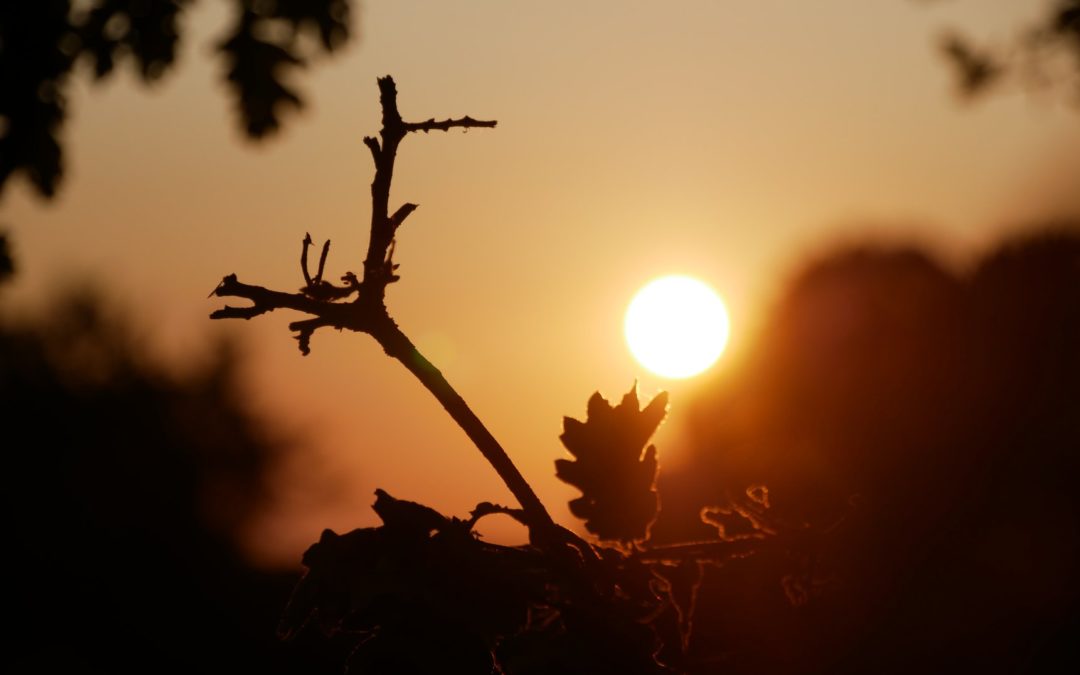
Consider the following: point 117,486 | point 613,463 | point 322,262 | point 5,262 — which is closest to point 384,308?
point 322,262

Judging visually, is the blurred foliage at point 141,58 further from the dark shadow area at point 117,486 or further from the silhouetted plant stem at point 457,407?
the dark shadow area at point 117,486

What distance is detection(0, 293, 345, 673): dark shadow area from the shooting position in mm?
23328

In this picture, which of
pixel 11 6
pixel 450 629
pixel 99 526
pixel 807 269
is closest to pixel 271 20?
pixel 11 6

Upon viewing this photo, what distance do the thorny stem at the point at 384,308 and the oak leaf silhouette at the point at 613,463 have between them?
0.29 m

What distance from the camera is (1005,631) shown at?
1462mm

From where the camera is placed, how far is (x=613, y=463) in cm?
151

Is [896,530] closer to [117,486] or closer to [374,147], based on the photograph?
[374,147]

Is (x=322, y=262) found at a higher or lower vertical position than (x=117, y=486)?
lower

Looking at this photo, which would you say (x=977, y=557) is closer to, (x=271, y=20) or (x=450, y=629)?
(x=450, y=629)

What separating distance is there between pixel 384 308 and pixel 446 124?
275 millimetres

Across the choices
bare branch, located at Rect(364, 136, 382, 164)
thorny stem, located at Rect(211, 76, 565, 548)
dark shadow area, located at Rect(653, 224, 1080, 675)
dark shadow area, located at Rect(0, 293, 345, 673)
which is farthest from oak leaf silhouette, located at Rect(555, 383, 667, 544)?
dark shadow area, located at Rect(0, 293, 345, 673)

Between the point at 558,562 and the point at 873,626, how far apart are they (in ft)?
1.64

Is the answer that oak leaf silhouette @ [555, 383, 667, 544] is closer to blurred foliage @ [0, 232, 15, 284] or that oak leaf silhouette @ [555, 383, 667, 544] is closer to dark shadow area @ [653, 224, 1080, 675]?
dark shadow area @ [653, 224, 1080, 675]

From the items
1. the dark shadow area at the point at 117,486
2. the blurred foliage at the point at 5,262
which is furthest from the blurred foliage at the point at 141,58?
the dark shadow area at the point at 117,486
